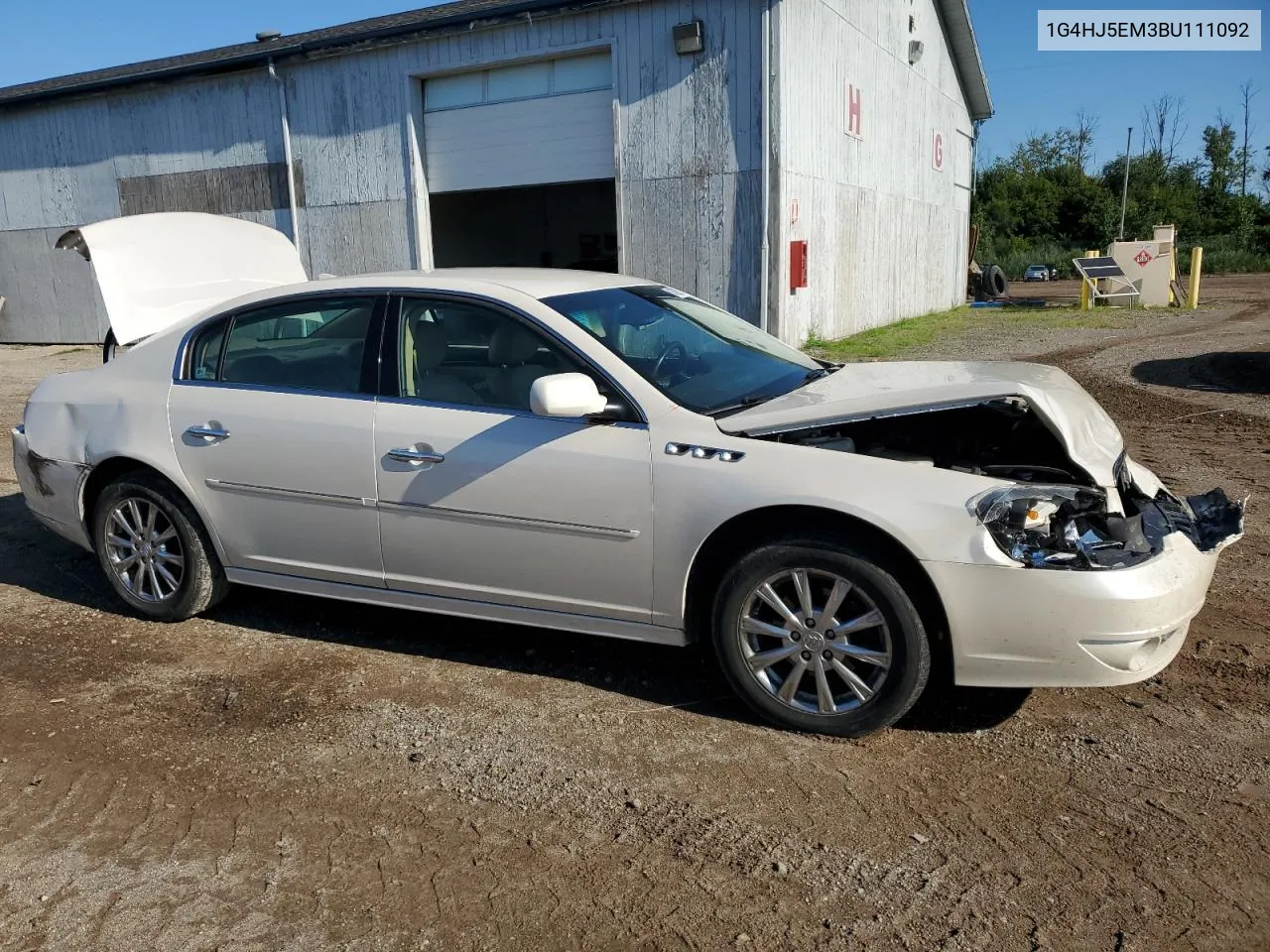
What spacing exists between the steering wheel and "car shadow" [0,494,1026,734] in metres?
1.24

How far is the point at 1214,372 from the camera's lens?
38.5ft

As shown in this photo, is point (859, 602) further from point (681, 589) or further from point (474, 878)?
point (474, 878)

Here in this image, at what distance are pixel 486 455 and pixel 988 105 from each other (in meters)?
28.2

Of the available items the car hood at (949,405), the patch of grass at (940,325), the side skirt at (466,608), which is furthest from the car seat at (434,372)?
the patch of grass at (940,325)

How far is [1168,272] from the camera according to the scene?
2308cm

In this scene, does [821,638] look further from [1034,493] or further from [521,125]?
[521,125]

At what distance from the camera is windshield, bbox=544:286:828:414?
4129 millimetres

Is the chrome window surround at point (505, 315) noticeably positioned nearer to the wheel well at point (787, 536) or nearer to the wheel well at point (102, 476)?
the wheel well at point (787, 536)

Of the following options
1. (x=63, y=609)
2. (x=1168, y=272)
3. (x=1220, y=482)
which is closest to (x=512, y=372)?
(x=63, y=609)

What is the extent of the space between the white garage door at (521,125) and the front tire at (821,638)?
1190 cm

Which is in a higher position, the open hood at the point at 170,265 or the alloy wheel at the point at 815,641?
the open hood at the point at 170,265

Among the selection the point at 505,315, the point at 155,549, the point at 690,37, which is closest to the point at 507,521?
the point at 505,315

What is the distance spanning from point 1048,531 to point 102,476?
4.26 m

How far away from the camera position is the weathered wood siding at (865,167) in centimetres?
1419
